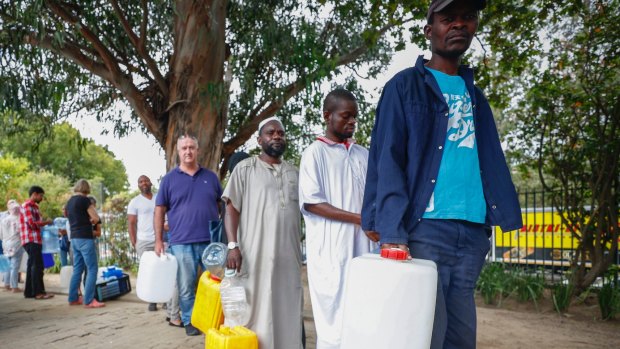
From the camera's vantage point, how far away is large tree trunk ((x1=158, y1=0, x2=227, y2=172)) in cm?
816

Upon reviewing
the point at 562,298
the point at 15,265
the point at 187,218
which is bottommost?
the point at 15,265

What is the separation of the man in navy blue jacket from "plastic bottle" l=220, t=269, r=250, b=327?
1.77m

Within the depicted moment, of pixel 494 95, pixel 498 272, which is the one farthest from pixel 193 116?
pixel 498 272

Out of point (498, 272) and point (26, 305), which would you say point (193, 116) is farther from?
point (498, 272)

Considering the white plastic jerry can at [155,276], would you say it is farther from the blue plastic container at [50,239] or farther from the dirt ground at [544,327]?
the blue plastic container at [50,239]

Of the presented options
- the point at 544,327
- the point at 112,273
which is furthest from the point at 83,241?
the point at 544,327

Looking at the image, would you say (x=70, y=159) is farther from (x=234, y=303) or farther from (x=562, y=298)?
(x=234, y=303)

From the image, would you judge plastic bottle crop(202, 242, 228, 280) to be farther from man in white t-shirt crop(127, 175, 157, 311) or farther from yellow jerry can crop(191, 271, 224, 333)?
man in white t-shirt crop(127, 175, 157, 311)

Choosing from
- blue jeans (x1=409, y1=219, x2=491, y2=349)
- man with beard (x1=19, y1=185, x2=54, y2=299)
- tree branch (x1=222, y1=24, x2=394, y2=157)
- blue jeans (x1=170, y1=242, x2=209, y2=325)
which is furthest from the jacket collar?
man with beard (x1=19, y1=185, x2=54, y2=299)

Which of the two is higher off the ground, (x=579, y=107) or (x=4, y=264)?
(x=579, y=107)

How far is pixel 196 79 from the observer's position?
8.27 meters

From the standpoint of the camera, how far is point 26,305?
7.81 metres

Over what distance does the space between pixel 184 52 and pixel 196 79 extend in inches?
19.1

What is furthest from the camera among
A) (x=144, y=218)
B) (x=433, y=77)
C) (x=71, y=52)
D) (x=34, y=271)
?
(x=34, y=271)
